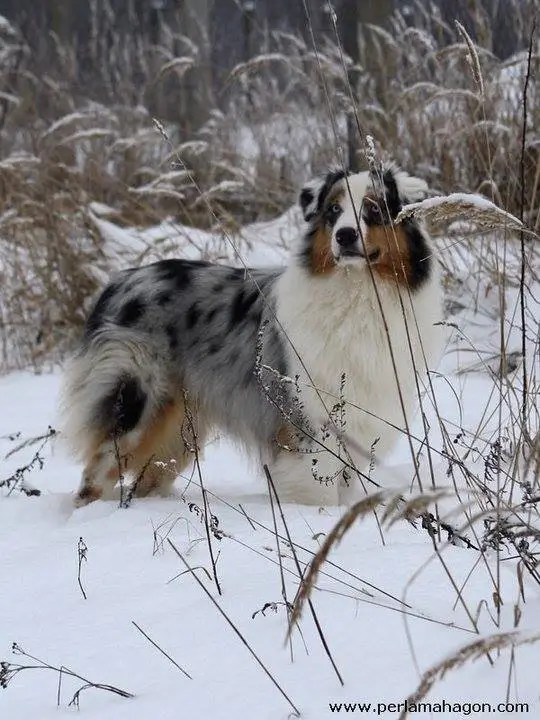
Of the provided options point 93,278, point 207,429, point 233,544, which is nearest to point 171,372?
point 207,429

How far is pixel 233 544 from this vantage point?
278cm

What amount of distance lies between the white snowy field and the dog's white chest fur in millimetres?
810

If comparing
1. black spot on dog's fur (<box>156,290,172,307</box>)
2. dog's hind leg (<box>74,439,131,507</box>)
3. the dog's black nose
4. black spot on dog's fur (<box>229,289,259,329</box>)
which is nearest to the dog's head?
the dog's black nose

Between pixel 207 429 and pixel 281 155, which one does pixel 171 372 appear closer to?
pixel 207 429

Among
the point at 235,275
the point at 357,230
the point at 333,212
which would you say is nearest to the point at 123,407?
the point at 235,275

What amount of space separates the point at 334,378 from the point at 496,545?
2145 millimetres

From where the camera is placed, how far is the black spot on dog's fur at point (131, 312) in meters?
4.52

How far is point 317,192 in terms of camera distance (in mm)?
4258

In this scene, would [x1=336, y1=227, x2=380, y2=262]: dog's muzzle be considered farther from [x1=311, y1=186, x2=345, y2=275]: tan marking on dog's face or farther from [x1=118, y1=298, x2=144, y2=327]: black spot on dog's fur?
[x1=118, y1=298, x2=144, y2=327]: black spot on dog's fur

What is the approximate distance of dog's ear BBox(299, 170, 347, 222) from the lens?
4211 mm

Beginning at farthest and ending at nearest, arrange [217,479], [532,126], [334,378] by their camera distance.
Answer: [532,126] → [217,479] → [334,378]

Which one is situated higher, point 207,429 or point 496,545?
point 496,545

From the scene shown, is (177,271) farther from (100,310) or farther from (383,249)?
(383,249)

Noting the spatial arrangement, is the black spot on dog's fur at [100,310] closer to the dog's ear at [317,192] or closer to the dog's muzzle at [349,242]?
the dog's ear at [317,192]
